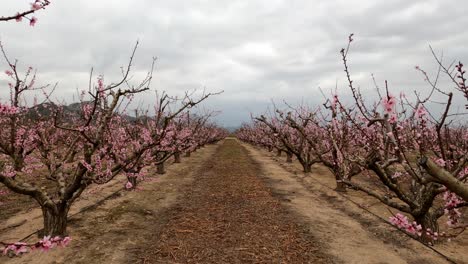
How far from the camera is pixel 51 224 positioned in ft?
28.0

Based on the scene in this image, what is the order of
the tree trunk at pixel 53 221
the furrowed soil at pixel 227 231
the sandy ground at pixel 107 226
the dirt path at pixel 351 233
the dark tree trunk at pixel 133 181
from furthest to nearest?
the dark tree trunk at pixel 133 181 → the tree trunk at pixel 53 221 → the dirt path at pixel 351 233 → the furrowed soil at pixel 227 231 → the sandy ground at pixel 107 226

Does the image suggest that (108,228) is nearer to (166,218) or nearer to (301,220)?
(166,218)

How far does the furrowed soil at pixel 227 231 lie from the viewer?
7949mm

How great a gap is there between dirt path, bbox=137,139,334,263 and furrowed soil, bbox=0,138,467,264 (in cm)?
2

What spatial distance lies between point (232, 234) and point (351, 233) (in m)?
3.34

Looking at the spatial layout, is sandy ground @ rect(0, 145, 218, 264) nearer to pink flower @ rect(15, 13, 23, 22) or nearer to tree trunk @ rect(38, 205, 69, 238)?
tree trunk @ rect(38, 205, 69, 238)

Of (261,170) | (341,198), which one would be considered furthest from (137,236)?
(261,170)

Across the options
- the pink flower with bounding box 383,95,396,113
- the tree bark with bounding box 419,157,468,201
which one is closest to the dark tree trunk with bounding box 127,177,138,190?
the pink flower with bounding box 383,95,396,113

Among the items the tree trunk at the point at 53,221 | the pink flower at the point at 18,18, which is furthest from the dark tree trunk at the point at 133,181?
the pink flower at the point at 18,18

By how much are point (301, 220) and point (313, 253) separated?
Result: 9.63 feet

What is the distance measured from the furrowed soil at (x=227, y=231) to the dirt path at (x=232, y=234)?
23mm

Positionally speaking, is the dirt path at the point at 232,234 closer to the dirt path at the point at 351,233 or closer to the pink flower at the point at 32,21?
the dirt path at the point at 351,233

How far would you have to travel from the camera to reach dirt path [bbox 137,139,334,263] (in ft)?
26.2

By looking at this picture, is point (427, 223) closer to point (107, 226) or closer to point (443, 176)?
point (443, 176)
